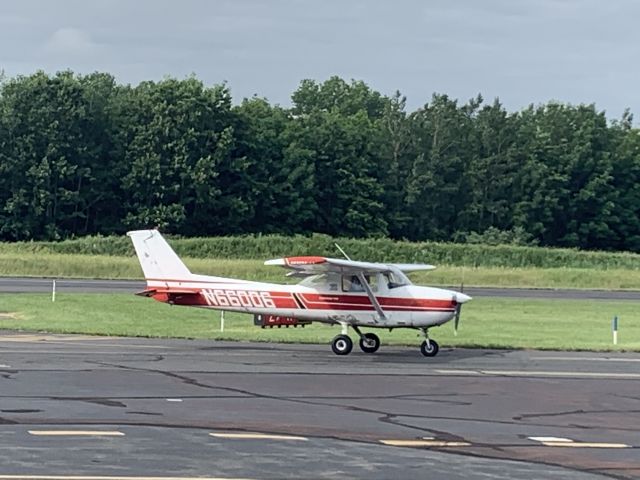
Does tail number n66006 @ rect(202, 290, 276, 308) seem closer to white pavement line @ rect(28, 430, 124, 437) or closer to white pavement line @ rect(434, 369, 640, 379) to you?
white pavement line @ rect(434, 369, 640, 379)

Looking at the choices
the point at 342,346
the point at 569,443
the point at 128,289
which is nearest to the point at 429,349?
the point at 342,346

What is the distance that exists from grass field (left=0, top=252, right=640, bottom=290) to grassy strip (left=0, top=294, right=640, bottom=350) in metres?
14.0

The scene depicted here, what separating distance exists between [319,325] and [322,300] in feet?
32.1

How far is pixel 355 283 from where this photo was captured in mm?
26484

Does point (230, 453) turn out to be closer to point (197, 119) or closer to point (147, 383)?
point (147, 383)

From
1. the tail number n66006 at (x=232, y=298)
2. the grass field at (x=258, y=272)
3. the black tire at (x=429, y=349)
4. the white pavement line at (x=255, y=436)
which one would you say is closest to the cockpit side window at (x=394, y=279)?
the black tire at (x=429, y=349)

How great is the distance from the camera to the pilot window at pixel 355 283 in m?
26.4

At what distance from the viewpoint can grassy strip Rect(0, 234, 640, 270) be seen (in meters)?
68.8

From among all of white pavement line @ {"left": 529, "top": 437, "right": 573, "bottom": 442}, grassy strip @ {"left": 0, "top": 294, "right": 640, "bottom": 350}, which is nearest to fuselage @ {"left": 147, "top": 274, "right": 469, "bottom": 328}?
grassy strip @ {"left": 0, "top": 294, "right": 640, "bottom": 350}

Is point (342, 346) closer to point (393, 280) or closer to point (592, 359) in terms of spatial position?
point (393, 280)

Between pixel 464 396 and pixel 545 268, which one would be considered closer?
pixel 464 396

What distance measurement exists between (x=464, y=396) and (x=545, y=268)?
5129 cm

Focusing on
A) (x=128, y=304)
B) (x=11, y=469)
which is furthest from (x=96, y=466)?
(x=128, y=304)

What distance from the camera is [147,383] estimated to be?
1831 cm
